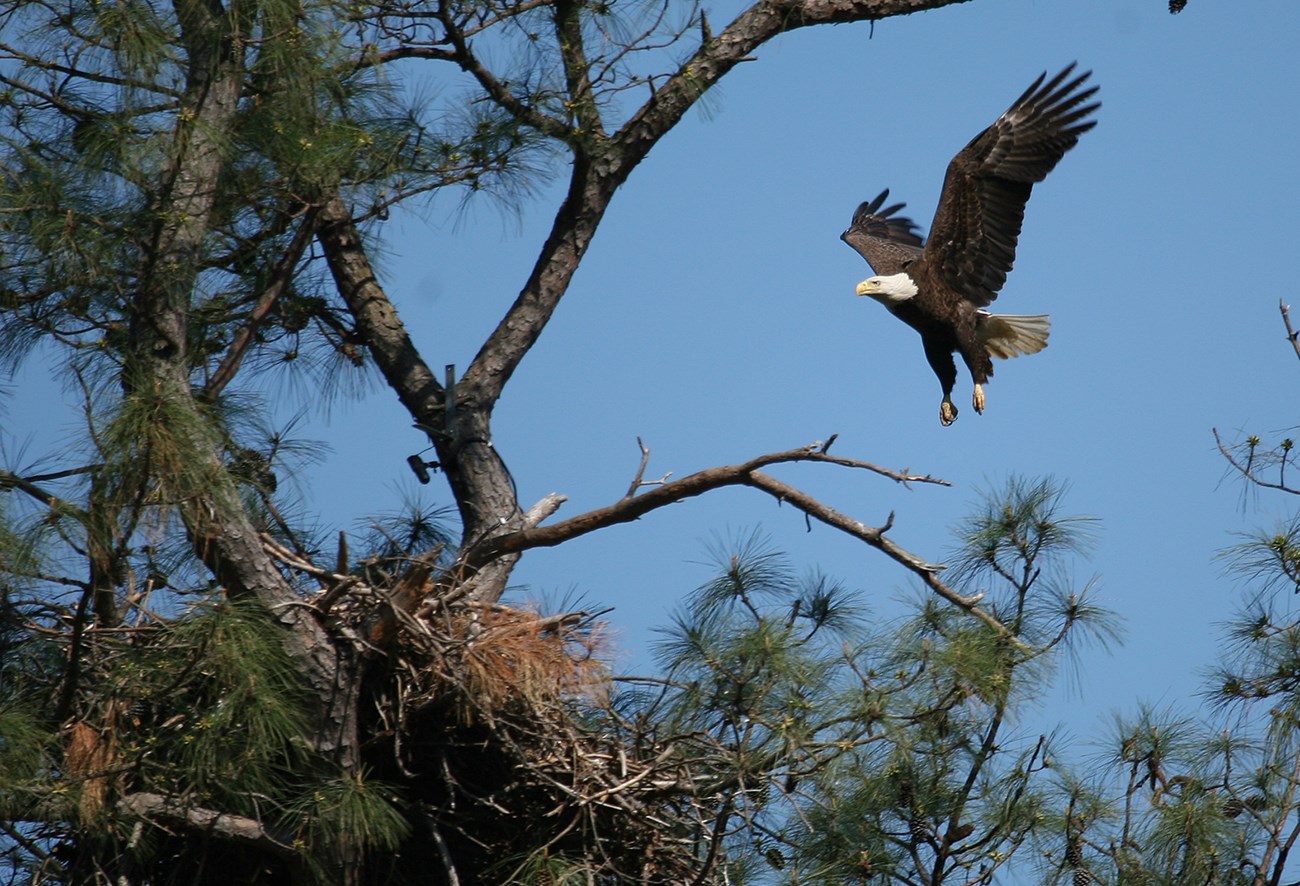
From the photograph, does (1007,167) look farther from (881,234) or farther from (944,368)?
(881,234)

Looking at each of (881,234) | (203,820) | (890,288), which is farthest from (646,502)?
(881,234)

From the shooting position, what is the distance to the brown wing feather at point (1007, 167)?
6.45 metres

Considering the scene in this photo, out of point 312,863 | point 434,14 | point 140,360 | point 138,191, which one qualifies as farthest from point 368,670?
point 434,14

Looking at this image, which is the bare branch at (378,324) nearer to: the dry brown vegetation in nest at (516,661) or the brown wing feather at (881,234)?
the dry brown vegetation in nest at (516,661)

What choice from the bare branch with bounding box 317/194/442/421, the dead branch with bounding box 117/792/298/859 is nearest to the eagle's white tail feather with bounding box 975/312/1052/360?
the bare branch with bounding box 317/194/442/421

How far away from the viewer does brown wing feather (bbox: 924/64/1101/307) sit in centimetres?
645

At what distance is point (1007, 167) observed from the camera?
6457mm

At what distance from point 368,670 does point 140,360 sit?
1.04m

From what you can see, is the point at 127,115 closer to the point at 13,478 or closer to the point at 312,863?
the point at 13,478

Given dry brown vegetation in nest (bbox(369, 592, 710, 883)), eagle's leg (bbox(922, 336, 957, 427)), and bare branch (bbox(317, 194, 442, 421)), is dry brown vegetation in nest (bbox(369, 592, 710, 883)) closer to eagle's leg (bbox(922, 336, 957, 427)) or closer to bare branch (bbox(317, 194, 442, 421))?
bare branch (bbox(317, 194, 442, 421))

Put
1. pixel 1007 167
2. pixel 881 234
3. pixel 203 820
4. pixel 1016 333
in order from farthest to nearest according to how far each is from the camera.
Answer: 1. pixel 881 234
2. pixel 1016 333
3. pixel 1007 167
4. pixel 203 820

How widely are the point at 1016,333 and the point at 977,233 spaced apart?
89cm

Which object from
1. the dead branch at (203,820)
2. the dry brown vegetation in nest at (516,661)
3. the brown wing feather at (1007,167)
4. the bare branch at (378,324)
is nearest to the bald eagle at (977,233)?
the brown wing feather at (1007,167)

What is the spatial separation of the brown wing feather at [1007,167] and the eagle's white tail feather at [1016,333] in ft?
2.18
